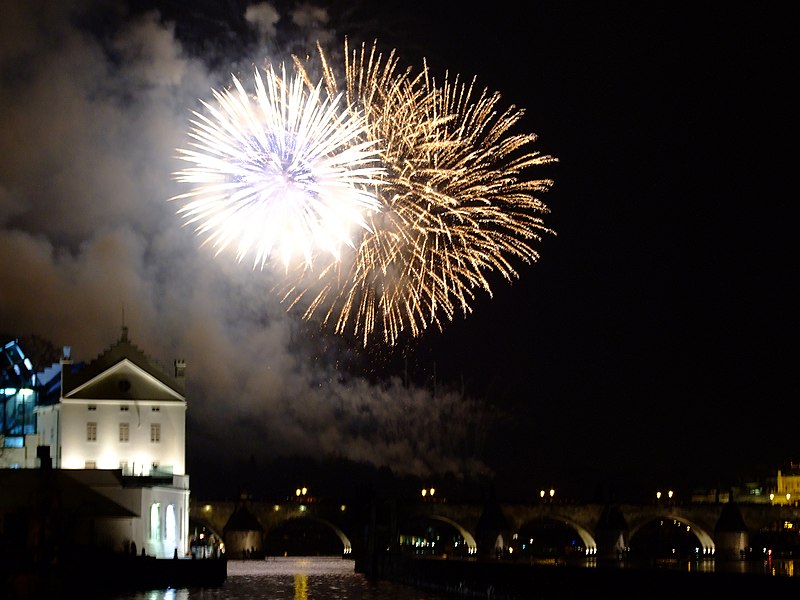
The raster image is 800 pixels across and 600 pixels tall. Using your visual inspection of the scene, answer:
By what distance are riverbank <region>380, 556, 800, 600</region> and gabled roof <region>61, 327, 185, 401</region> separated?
1958cm

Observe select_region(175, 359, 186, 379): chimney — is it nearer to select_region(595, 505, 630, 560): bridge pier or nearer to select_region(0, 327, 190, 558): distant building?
select_region(0, 327, 190, 558): distant building

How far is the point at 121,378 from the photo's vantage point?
79.8 meters

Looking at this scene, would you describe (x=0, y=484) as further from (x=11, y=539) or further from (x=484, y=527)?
(x=484, y=527)

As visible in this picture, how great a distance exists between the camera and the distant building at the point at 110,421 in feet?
257

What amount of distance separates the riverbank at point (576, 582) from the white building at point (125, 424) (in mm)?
15406

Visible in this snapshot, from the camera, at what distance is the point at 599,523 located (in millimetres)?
118875

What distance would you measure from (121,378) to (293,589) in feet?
60.6

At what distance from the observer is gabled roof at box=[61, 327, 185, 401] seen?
7906cm

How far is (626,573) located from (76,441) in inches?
1666

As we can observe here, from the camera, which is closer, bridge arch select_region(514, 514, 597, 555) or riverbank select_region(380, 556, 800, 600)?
riverbank select_region(380, 556, 800, 600)

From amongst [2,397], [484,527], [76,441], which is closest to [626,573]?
[76,441]

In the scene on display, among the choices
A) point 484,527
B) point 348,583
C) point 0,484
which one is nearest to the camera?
point 0,484


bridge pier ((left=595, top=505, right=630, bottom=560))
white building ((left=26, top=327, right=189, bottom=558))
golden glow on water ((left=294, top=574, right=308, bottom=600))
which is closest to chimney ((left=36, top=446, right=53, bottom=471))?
golden glow on water ((left=294, top=574, right=308, bottom=600))

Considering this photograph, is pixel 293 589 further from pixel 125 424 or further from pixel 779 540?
pixel 779 540
